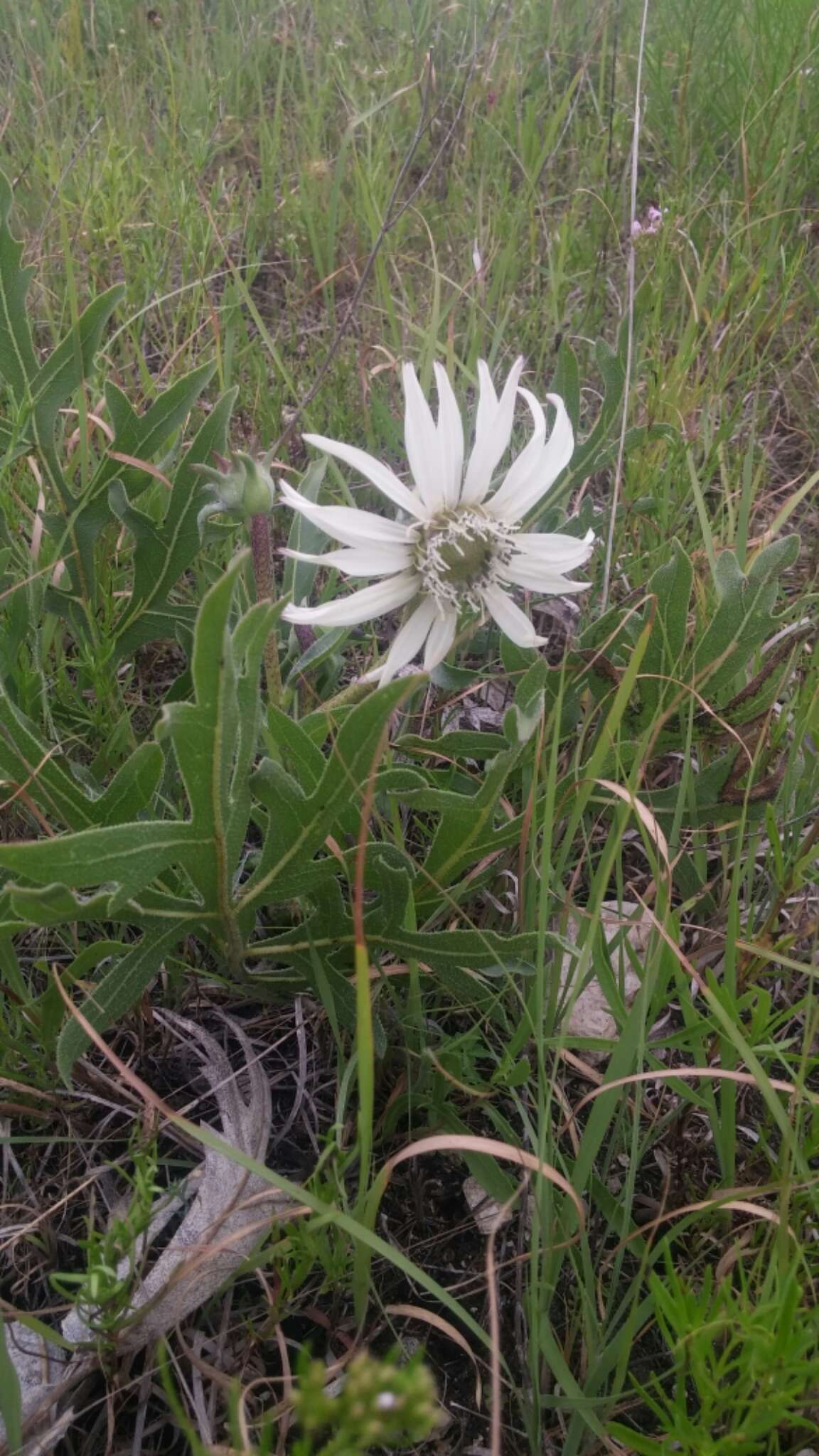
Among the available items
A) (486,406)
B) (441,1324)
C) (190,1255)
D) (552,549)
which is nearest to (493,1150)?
(441,1324)

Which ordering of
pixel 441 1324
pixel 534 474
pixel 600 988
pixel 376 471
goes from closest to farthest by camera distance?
pixel 441 1324 → pixel 376 471 → pixel 534 474 → pixel 600 988

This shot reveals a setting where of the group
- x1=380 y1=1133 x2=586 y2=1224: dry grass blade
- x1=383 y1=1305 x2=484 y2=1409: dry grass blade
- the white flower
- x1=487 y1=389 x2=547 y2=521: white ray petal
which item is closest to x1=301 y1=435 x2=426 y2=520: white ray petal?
the white flower

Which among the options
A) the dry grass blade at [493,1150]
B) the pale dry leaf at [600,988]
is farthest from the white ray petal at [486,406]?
the dry grass blade at [493,1150]

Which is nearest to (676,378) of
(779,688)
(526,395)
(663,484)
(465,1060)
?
(663,484)

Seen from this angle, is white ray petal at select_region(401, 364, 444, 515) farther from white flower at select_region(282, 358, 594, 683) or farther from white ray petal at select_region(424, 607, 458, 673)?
white ray petal at select_region(424, 607, 458, 673)

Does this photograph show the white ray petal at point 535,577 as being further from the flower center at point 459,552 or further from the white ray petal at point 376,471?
the white ray petal at point 376,471

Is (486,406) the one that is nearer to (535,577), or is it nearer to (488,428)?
(488,428)
